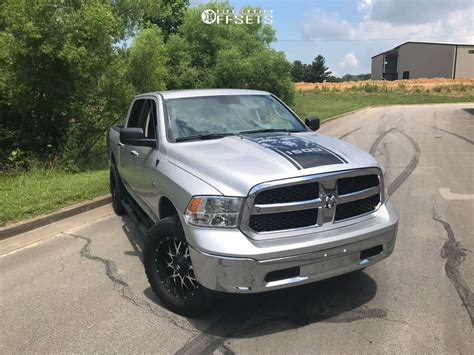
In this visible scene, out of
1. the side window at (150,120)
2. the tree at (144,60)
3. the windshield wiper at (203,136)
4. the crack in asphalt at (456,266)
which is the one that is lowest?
the crack in asphalt at (456,266)

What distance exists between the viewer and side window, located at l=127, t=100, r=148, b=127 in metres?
6.02

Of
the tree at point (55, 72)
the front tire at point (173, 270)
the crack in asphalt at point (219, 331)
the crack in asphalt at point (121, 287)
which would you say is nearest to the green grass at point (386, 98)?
the tree at point (55, 72)

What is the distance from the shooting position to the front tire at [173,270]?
3.79m

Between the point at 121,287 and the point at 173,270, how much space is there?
892 millimetres

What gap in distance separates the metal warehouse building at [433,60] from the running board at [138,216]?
8945 cm

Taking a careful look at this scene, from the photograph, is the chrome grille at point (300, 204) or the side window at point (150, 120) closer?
the chrome grille at point (300, 204)

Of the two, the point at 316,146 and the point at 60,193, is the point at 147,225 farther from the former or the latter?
the point at 60,193

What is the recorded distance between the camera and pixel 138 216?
5676 mm

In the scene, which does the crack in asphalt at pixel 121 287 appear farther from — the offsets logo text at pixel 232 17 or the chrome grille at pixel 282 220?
the offsets logo text at pixel 232 17

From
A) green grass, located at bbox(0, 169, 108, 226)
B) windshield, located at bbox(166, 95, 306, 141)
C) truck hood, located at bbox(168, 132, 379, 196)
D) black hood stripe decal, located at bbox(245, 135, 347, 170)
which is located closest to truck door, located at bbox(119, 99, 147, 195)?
windshield, located at bbox(166, 95, 306, 141)

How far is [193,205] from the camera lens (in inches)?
141

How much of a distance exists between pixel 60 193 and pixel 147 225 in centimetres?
340

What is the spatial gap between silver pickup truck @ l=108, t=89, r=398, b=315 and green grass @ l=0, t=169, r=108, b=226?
10.5ft

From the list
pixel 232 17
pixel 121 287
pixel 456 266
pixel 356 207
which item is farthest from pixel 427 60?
pixel 121 287
